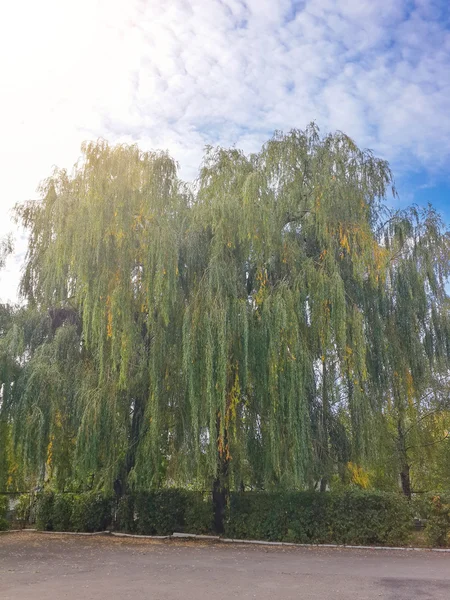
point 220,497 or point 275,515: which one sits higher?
point 220,497

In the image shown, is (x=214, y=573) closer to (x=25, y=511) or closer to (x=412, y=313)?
(x=412, y=313)

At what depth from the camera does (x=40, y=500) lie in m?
15.9

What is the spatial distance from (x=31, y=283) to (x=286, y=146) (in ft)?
22.9

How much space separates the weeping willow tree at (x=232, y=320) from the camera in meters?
10.7

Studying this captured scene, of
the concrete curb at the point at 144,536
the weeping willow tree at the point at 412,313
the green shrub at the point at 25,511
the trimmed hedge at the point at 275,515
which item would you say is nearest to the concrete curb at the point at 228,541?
the concrete curb at the point at 144,536

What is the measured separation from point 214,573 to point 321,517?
416cm

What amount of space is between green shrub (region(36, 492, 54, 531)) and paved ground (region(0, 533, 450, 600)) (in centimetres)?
349

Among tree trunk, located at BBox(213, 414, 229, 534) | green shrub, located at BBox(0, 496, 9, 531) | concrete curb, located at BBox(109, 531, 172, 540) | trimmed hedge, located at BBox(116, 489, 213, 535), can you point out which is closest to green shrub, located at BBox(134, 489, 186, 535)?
trimmed hedge, located at BBox(116, 489, 213, 535)

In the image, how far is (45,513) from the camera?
51.3ft

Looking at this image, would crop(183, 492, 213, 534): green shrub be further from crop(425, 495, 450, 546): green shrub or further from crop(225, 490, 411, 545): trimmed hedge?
crop(425, 495, 450, 546): green shrub

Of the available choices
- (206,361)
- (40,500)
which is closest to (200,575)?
(206,361)

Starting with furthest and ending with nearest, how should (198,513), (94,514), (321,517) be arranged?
(94,514)
(198,513)
(321,517)

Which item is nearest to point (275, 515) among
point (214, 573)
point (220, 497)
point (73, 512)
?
point (220, 497)

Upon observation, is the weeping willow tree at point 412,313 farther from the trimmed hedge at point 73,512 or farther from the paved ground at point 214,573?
the trimmed hedge at point 73,512
